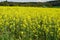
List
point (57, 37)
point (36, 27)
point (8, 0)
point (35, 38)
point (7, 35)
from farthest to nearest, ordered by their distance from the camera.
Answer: point (8, 0) < point (36, 27) < point (35, 38) < point (57, 37) < point (7, 35)

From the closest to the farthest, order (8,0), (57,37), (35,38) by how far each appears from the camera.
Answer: (57,37) < (35,38) < (8,0)

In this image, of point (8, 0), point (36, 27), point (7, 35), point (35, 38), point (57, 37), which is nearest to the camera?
point (7, 35)

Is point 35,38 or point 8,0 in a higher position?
point 35,38

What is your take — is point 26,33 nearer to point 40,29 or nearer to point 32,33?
point 32,33

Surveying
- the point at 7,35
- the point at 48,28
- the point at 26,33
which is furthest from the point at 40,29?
the point at 7,35

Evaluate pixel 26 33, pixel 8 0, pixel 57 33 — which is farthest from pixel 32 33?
pixel 8 0

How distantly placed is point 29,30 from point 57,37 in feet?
2.83

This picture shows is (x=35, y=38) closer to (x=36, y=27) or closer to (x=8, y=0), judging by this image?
(x=36, y=27)

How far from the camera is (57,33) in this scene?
8.66m

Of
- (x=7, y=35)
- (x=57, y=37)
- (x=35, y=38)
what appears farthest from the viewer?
(x=35, y=38)

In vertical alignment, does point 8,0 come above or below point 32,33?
below

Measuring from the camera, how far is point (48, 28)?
9.13m

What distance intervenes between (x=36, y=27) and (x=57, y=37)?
1446mm

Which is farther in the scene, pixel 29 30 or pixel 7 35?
pixel 29 30
